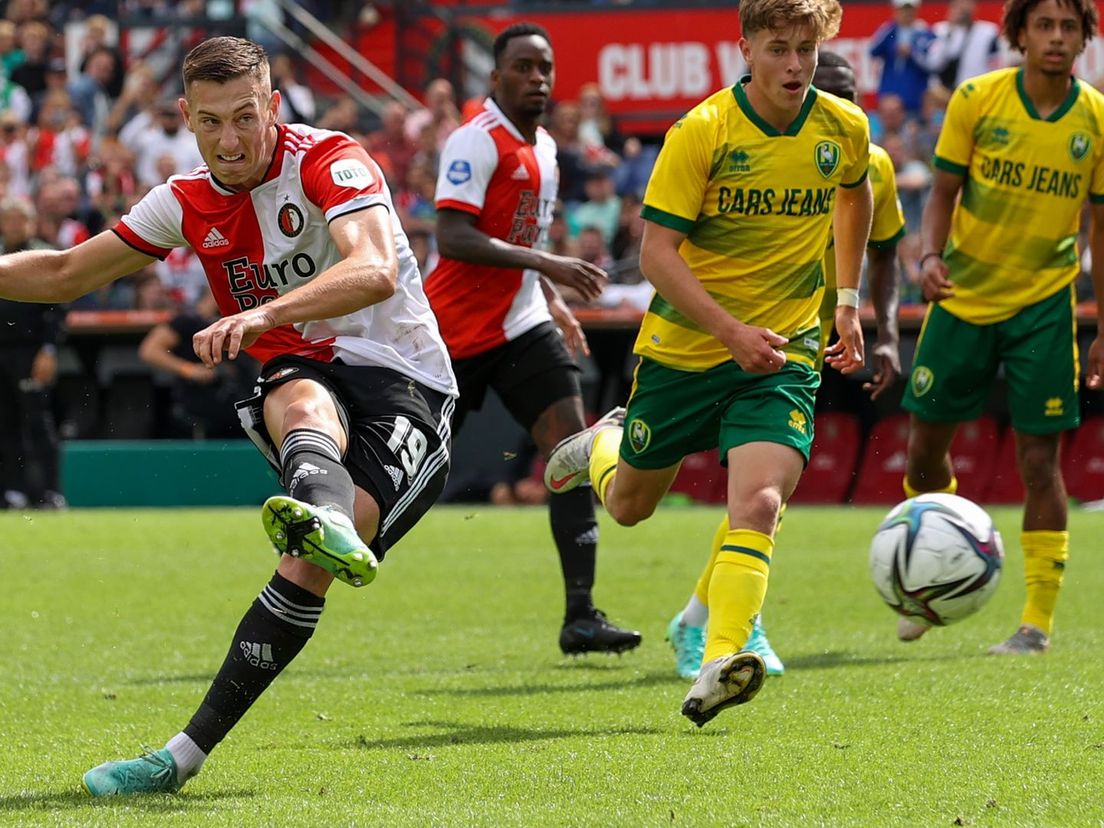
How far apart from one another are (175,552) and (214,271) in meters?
7.43

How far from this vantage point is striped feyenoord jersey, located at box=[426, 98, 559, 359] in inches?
318

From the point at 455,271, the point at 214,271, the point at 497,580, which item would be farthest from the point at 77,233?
the point at 214,271

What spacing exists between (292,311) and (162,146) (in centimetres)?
1547

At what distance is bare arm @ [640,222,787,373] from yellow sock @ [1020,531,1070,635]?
8.41 feet

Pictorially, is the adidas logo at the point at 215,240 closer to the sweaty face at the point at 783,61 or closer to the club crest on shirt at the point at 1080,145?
→ the sweaty face at the point at 783,61

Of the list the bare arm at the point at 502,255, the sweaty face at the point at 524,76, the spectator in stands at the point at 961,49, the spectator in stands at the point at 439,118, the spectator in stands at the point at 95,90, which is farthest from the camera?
the spectator in stands at the point at 95,90

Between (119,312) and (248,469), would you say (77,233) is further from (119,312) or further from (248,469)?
(248,469)

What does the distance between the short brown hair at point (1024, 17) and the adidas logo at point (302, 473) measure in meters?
4.17

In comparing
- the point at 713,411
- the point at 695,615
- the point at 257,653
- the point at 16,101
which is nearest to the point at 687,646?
the point at 695,615

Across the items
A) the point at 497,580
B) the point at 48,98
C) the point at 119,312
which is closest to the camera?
the point at 497,580

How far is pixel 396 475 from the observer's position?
17.2 feet

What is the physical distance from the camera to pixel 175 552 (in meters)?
12.6

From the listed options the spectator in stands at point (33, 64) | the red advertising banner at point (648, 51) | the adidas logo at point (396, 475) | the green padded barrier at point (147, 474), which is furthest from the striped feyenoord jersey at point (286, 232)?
the spectator in stands at point (33, 64)

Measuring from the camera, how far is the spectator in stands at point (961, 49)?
17609 millimetres
